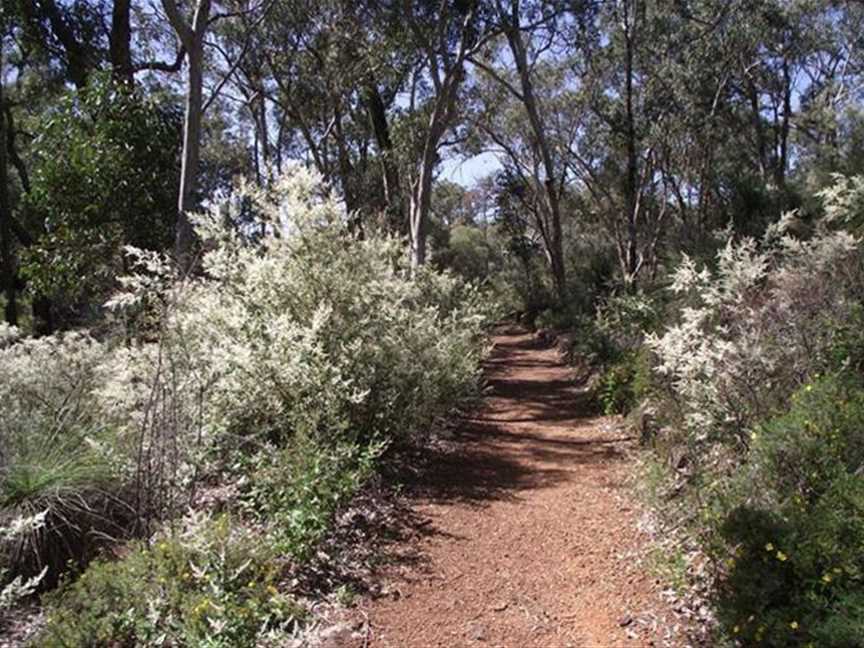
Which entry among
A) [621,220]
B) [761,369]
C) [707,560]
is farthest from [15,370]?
[621,220]

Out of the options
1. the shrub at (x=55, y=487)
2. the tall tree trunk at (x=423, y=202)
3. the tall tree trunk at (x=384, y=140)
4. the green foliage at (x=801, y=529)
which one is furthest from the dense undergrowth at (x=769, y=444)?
the tall tree trunk at (x=384, y=140)

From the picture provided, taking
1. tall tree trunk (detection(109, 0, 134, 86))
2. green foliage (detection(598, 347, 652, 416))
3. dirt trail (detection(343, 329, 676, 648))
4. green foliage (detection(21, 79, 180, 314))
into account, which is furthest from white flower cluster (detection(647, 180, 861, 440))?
tall tree trunk (detection(109, 0, 134, 86))

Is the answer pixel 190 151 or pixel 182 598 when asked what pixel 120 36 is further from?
pixel 182 598

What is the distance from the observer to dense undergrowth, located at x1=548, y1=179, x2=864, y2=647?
2938 millimetres

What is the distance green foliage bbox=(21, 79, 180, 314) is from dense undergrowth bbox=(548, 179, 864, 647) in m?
6.83

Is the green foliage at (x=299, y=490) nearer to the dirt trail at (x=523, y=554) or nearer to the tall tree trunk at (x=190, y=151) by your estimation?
the dirt trail at (x=523, y=554)

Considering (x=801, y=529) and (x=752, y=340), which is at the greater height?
(x=752, y=340)

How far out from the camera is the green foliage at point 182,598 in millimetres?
3162

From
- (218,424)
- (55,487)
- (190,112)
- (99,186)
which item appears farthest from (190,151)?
(55,487)

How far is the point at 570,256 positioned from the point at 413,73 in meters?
17.7

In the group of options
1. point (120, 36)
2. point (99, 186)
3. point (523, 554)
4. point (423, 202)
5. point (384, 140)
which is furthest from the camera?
point (384, 140)

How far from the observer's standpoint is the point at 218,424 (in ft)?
16.0

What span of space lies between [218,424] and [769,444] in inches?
142

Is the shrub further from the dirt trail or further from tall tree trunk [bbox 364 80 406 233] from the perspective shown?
tall tree trunk [bbox 364 80 406 233]
